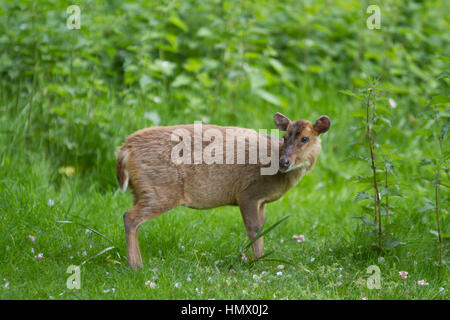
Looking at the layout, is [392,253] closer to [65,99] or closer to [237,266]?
[237,266]

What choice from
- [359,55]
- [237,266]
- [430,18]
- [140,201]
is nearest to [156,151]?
[140,201]

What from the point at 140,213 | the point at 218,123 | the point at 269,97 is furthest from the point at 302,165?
the point at 269,97

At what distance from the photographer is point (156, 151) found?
4875 mm

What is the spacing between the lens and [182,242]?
5.21 m

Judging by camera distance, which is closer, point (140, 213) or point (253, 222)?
point (140, 213)

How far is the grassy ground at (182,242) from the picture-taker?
436cm

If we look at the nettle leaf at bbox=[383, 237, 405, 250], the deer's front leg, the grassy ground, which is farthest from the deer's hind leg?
the nettle leaf at bbox=[383, 237, 405, 250]

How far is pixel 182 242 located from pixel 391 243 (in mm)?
1786

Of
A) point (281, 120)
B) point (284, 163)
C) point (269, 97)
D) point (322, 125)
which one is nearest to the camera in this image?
point (284, 163)

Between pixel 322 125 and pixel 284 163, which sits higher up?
pixel 322 125

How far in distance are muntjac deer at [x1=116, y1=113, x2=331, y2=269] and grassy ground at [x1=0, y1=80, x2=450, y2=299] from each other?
38 cm

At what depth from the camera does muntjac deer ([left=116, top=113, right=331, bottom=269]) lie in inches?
189

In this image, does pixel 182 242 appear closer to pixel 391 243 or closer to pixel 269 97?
pixel 391 243
